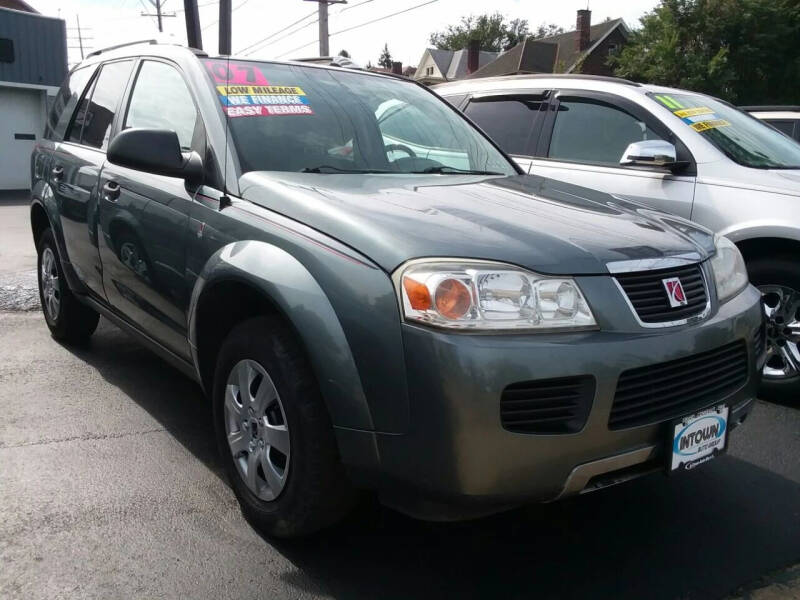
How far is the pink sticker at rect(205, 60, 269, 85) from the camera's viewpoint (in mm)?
3230

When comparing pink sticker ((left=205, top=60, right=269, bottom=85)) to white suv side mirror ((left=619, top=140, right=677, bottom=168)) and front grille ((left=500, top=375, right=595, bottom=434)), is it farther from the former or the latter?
white suv side mirror ((left=619, top=140, right=677, bottom=168))

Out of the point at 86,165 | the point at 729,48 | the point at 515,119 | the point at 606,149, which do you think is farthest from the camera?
the point at 729,48

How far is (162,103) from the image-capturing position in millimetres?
3551

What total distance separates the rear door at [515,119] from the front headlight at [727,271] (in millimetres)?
2532

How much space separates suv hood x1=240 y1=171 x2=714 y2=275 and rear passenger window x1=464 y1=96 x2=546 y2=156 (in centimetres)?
242

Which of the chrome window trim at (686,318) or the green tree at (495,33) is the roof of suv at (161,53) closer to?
the chrome window trim at (686,318)

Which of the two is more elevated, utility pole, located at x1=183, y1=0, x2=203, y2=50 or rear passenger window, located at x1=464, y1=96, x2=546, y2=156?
utility pole, located at x1=183, y1=0, x2=203, y2=50

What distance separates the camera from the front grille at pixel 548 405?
2.09 meters

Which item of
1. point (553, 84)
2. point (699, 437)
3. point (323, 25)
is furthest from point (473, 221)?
point (323, 25)

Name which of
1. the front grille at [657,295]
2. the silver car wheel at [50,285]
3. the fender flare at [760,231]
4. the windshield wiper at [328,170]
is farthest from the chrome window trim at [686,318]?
the silver car wheel at [50,285]

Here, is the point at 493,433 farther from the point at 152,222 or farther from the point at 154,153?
the point at 152,222

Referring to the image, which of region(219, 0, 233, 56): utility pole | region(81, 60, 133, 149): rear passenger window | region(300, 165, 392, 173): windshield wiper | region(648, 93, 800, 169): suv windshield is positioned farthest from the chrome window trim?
region(219, 0, 233, 56): utility pole

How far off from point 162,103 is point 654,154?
9.06 feet

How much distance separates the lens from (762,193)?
419cm
